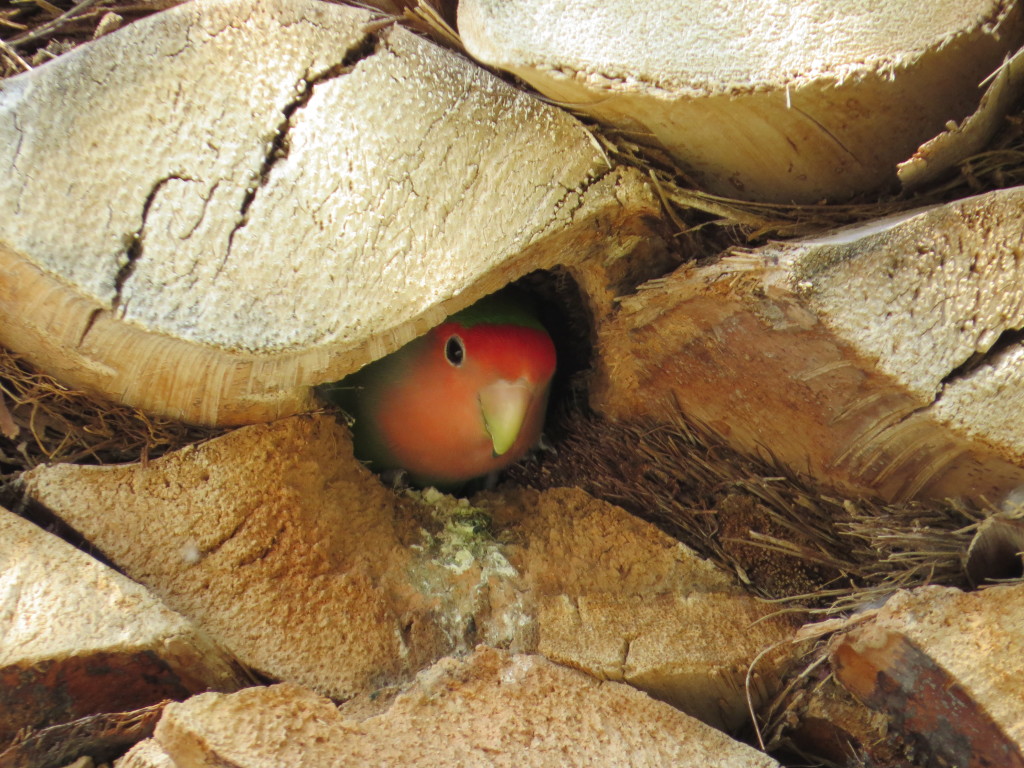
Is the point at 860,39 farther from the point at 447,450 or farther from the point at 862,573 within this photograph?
the point at 447,450

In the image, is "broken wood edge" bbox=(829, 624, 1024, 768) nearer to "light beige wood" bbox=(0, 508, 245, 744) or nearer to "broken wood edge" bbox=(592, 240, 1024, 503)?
"broken wood edge" bbox=(592, 240, 1024, 503)

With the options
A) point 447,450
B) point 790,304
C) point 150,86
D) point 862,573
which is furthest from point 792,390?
point 150,86

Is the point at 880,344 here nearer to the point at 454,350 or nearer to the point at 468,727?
the point at 468,727

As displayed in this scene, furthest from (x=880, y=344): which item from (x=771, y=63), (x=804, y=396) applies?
(x=771, y=63)

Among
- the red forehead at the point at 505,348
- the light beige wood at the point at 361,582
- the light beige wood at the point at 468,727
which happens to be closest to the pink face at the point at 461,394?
the red forehead at the point at 505,348

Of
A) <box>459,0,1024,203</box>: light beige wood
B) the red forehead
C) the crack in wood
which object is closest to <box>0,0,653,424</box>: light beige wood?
the crack in wood

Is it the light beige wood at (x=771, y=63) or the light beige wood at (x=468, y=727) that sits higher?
the light beige wood at (x=771, y=63)

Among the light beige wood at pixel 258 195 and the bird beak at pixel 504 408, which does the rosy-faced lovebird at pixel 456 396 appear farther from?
the light beige wood at pixel 258 195
